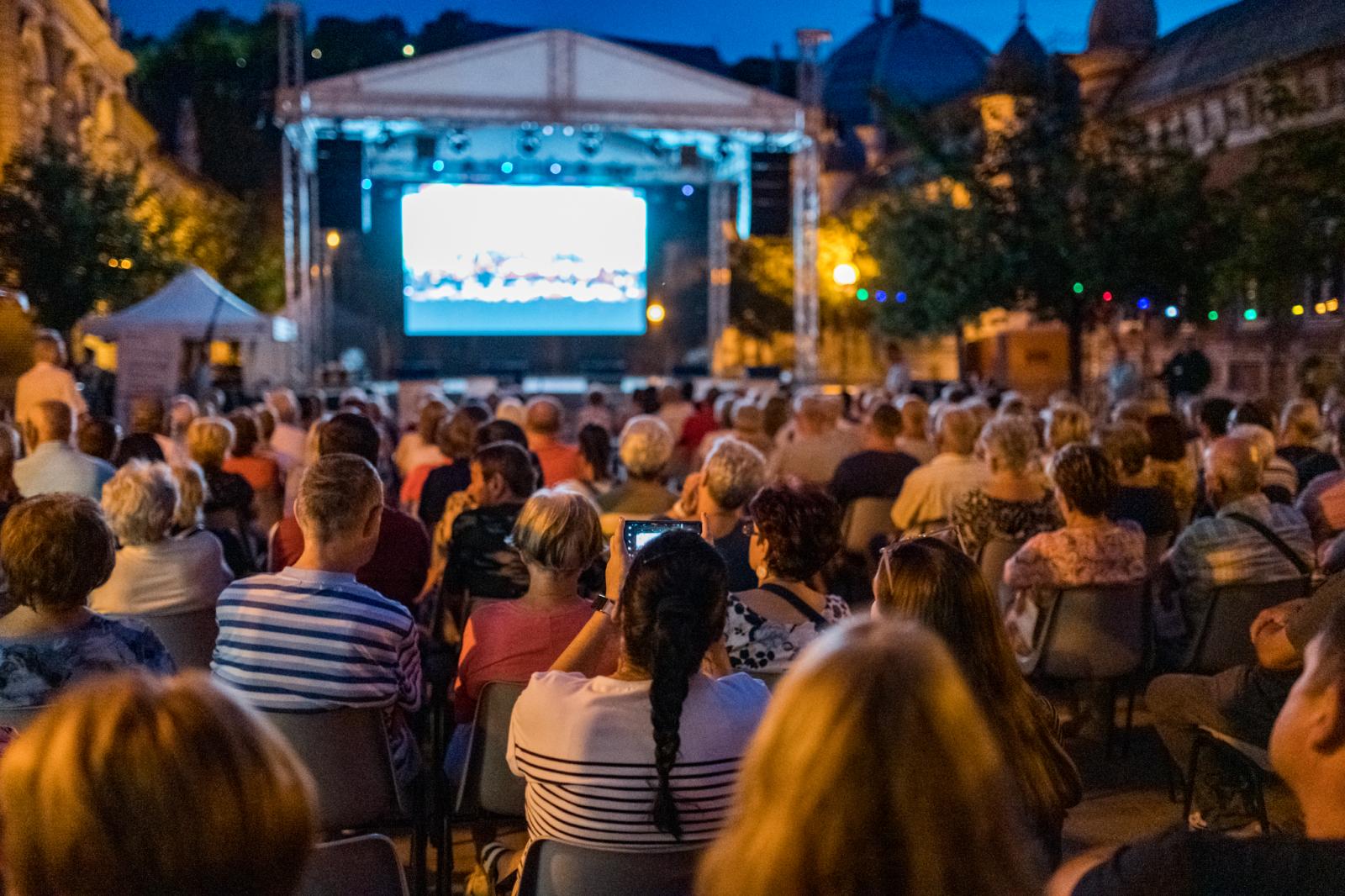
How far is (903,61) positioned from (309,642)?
52900mm

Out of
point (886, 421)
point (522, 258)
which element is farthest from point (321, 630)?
point (522, 258)

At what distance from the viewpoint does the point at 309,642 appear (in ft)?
10.6

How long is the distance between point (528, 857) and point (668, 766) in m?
0.30

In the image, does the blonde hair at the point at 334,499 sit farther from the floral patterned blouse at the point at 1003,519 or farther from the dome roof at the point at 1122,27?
the dome roof at the point at 1122,27

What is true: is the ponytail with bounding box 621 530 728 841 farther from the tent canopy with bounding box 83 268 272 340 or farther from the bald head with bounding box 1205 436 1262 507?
the tent canopy with bounding box 83 268 272 340

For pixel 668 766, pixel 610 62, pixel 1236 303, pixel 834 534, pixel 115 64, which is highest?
pixel 115 64

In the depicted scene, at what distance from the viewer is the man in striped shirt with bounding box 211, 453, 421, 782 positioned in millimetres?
3215

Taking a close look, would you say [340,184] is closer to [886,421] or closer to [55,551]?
[886,421]

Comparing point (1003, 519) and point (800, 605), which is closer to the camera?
point (800, 605)

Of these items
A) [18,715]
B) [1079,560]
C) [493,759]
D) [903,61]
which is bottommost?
[493,759]

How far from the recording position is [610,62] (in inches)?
750

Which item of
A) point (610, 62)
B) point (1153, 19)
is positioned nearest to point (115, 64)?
point (610, 62)

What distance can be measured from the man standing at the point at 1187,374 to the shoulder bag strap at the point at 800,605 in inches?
503

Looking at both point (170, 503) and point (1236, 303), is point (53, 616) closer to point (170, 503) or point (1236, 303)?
point (170, 503)
